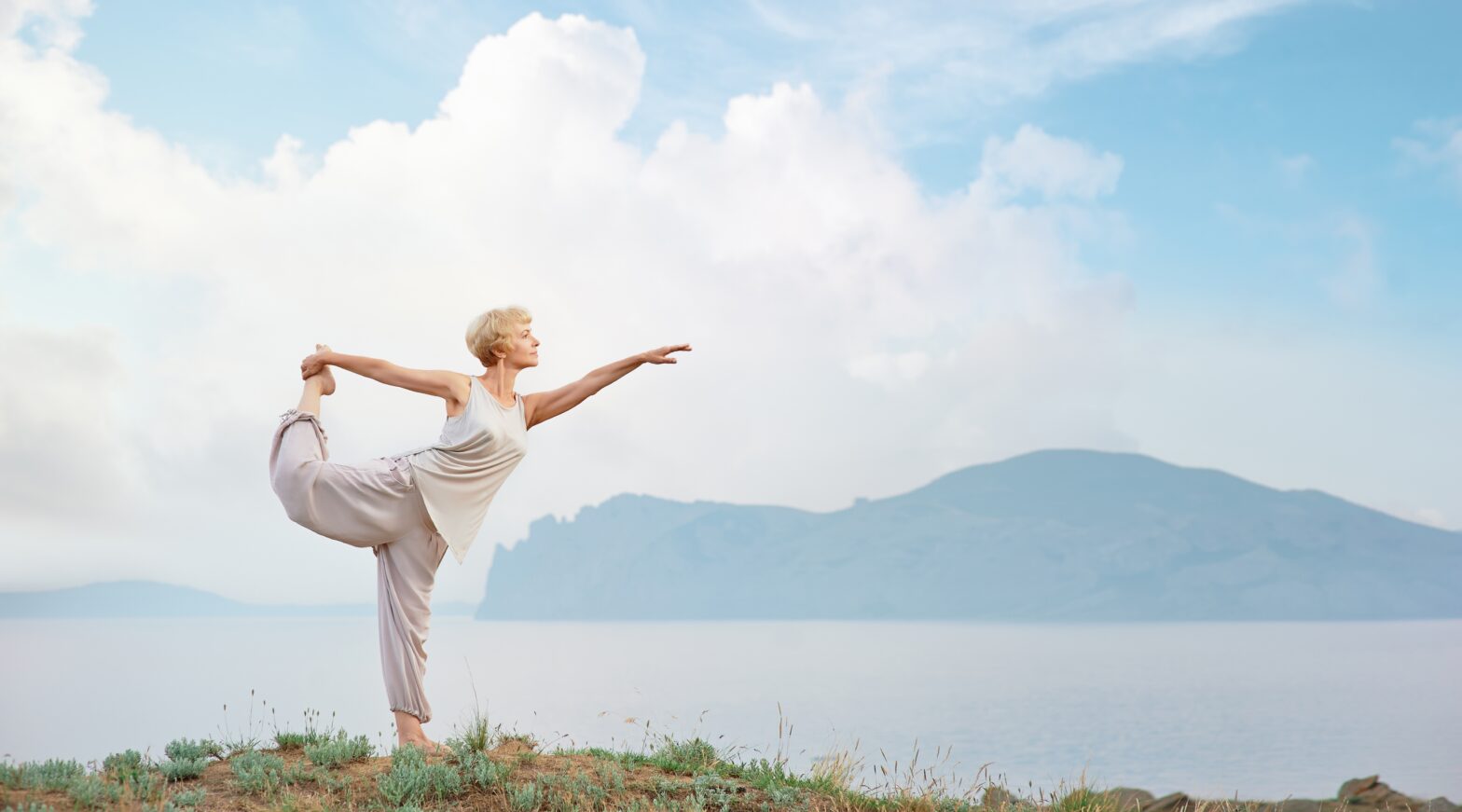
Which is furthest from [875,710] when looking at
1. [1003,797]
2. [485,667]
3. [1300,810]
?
[1003,797]

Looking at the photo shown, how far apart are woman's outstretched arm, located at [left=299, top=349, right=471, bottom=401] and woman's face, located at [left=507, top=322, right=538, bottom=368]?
0.49 m

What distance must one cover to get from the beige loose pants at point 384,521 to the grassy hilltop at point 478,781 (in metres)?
0.66

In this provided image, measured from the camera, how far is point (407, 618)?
8664 millimetres

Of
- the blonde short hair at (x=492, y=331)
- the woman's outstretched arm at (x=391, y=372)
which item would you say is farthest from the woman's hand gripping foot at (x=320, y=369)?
the blonde short hair at (x=492, y=331)

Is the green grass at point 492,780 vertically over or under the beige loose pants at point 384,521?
under

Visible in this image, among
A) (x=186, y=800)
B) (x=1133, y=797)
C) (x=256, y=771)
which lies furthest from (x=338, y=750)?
(x=1133, y=797)

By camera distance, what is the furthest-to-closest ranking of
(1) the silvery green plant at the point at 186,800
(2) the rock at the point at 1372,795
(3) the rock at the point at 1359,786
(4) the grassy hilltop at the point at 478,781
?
(3) the rock at the point at 1359,786, (2) the rock at the point at 1372,795, (4) the grassy hilltop at the point at 478,781, (1) the silvery green plant at the point at 186,800

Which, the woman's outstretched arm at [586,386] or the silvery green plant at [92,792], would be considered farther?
the woman's outstretched arm at [586,386]

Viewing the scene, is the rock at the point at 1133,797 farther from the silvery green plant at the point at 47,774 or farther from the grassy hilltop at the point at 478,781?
the silvery green plant at the point at 47,774

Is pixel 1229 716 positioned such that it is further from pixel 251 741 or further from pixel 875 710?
pixel 251 741

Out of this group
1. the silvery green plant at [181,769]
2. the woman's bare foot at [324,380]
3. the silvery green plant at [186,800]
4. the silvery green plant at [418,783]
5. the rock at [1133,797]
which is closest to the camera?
the silvery green plant at [186,800]

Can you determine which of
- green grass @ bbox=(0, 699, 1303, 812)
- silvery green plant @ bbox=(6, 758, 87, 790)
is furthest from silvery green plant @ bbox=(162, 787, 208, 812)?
silvery green plant @ bbox=(6, 758, 87, 790)

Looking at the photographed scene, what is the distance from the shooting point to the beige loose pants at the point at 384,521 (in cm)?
838

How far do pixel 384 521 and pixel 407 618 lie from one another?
0.76 meters
